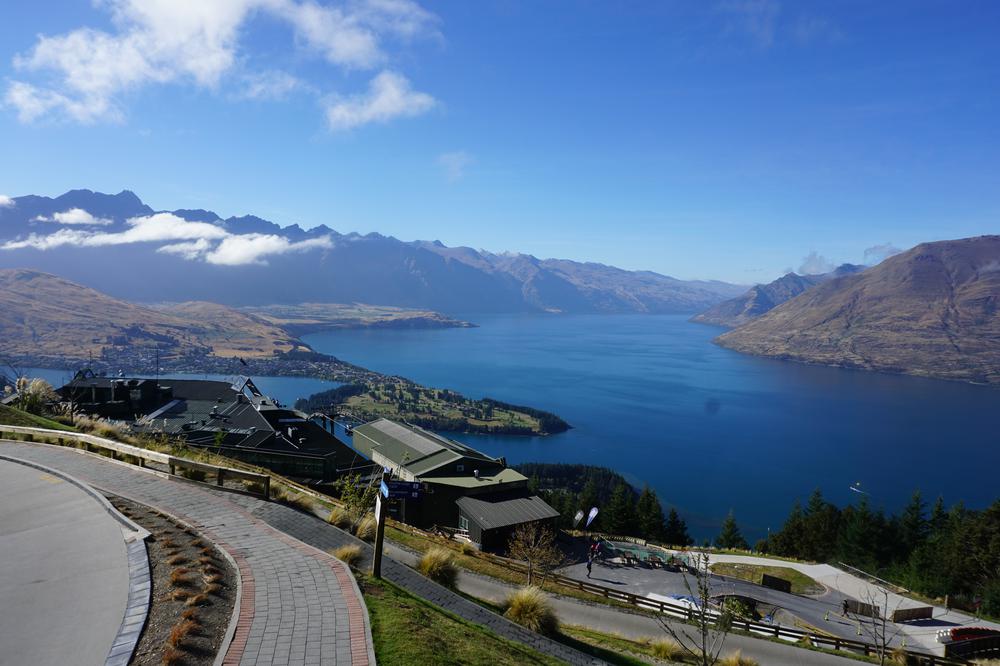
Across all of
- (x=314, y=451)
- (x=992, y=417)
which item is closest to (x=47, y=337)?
(x=314, y=451)

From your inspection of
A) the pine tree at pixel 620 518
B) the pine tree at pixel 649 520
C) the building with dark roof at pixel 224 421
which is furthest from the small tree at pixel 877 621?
the building with dark roof at pixel 224 421

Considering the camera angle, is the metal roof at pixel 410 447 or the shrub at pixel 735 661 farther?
the metal roof at pixel 410 447

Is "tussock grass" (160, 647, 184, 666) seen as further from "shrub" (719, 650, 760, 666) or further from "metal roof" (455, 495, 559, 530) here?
"metal roof" (455, 495, 559, 530)

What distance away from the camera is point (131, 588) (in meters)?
8.20

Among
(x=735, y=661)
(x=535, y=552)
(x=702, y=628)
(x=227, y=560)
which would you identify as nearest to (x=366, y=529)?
(x=227, y=560)

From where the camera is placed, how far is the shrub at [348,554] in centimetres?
1070

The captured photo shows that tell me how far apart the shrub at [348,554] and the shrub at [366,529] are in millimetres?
2243

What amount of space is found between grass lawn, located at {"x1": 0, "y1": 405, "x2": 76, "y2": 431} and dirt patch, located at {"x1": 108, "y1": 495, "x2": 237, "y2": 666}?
1363 centimetres

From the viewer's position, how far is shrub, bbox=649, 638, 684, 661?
522 inches

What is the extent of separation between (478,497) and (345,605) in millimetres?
29428

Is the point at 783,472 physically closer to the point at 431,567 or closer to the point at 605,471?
the point at 605,471

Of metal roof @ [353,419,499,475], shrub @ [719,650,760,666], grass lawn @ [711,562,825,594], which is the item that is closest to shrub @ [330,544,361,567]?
shrub @ [719,650,760,666]

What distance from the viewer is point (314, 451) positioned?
35.8 meters

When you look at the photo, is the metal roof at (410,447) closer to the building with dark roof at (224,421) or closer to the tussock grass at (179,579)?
the building with dark roof at (224,421)
